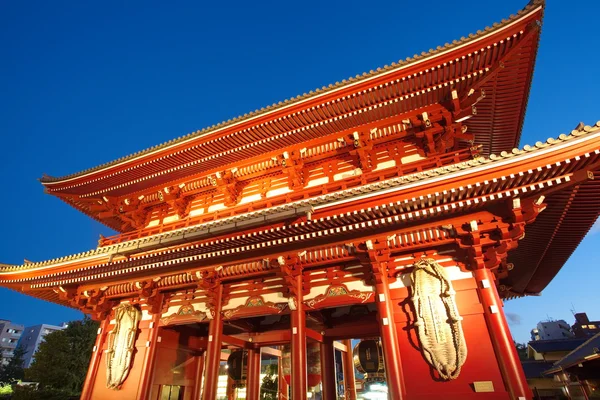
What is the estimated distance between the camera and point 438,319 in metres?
7.98

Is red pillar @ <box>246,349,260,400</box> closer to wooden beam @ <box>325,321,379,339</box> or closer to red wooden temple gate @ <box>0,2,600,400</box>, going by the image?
red wooden temple gate @ <box>0,2,600,400</box>

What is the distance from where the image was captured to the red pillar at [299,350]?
866cm

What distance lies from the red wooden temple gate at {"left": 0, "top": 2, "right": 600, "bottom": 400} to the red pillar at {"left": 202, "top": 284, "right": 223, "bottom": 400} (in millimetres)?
51

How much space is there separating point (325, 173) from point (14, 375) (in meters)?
59.2

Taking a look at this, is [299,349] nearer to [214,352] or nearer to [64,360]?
[214,352]

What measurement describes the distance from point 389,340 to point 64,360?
28642 millimetres

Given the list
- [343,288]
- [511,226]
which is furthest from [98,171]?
[511,226]

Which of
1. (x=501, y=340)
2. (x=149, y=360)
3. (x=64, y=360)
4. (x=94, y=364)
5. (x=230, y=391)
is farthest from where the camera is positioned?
(x=64, y=360)

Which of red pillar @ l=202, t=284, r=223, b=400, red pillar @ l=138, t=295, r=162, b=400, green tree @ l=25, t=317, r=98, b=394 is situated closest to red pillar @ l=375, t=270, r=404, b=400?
red pillar @ l=202, t=284, r=223, b=400

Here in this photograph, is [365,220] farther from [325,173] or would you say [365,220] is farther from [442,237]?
[325,173]

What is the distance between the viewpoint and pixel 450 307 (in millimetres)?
7918

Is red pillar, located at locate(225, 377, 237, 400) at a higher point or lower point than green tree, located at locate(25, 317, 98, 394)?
lower

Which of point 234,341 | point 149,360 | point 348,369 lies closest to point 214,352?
point 234,341

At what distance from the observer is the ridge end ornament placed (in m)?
7.59
